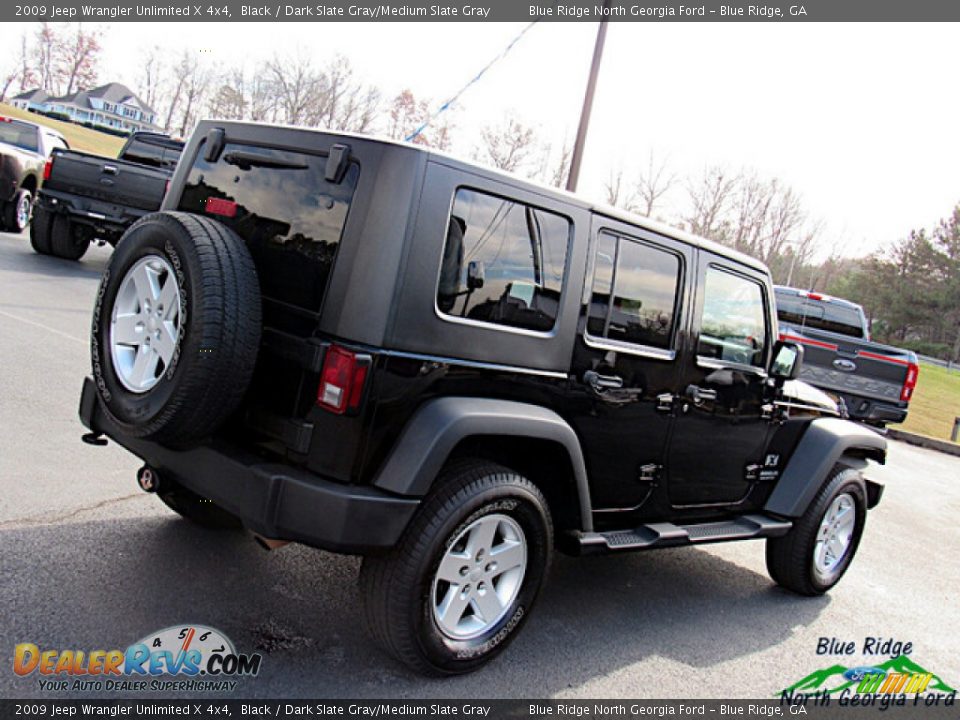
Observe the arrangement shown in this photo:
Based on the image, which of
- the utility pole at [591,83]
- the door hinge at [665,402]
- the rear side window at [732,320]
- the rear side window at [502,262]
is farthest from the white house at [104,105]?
the rear side window at [502,262]

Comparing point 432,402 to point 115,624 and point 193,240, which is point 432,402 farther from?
point 115,624

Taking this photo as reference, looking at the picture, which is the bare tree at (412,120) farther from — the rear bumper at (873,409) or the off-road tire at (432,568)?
the off-road tire at (432,568)

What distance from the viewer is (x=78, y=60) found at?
90062mm

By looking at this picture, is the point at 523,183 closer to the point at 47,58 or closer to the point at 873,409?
the point at 873,409

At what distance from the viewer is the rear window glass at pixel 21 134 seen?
14.5 metres

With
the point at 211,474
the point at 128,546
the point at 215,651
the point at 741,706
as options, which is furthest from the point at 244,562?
the point at 741,706

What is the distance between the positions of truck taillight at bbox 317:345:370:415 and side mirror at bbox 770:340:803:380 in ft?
9.12

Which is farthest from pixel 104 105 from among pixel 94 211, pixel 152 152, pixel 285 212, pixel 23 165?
pixel 285 212

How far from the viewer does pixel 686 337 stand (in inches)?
167

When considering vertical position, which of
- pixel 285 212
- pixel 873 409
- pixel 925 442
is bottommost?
pixel 925 442

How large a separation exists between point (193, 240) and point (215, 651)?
1.56m

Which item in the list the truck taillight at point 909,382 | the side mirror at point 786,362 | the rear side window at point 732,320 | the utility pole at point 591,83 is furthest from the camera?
the utility pole at point 591,83

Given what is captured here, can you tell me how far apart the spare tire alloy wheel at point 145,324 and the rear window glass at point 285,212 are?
376mm

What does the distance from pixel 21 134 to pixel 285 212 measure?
45.3ft
